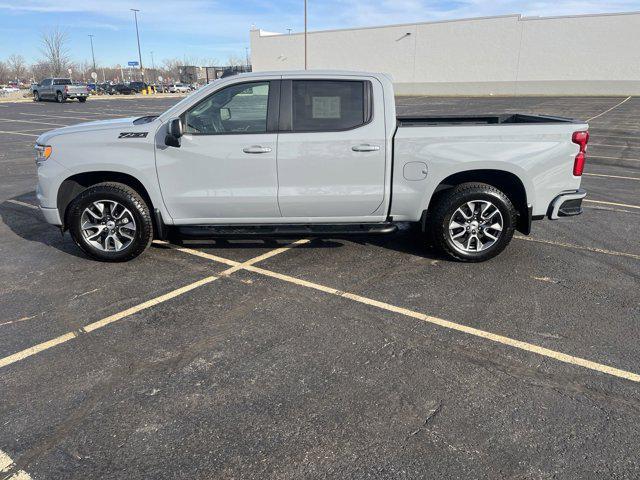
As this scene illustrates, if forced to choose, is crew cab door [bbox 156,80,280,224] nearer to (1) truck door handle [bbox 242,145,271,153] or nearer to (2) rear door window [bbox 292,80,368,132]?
(1) truck door handle [bbox 242,145,271,153]

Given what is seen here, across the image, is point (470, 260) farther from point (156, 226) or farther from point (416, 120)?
point (156, 226)

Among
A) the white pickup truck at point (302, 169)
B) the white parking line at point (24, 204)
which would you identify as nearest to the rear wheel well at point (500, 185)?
the white pickup truck at point (302, 169)

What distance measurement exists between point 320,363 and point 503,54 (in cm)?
5407

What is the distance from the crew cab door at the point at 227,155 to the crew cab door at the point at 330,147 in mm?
145

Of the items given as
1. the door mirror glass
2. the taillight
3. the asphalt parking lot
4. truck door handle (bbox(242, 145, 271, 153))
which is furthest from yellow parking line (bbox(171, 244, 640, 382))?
the taillight

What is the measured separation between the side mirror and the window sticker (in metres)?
1.32

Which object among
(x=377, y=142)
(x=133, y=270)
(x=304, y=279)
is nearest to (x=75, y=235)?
(x=133, y=270)

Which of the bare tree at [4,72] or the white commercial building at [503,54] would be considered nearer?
the white commercial building at [503,54]

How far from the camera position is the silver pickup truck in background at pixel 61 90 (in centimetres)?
3962

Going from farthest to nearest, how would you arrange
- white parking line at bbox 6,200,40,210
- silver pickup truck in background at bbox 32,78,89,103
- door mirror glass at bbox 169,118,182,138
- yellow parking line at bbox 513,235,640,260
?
1. silver pickup truck in background at bbox 32,78,89,103
2. white parking line at bbox 6,200,40,210
3. yellow parking line at bbox 513,235,640,260
4. door mirror glass at bbox 169,118,182,138

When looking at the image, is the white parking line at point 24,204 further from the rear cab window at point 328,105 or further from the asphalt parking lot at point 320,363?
the rear cab window at point 328,105

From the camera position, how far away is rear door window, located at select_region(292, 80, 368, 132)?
491cm

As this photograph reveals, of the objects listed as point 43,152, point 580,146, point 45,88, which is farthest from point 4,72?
point 580,146

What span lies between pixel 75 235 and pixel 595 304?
5136mm
